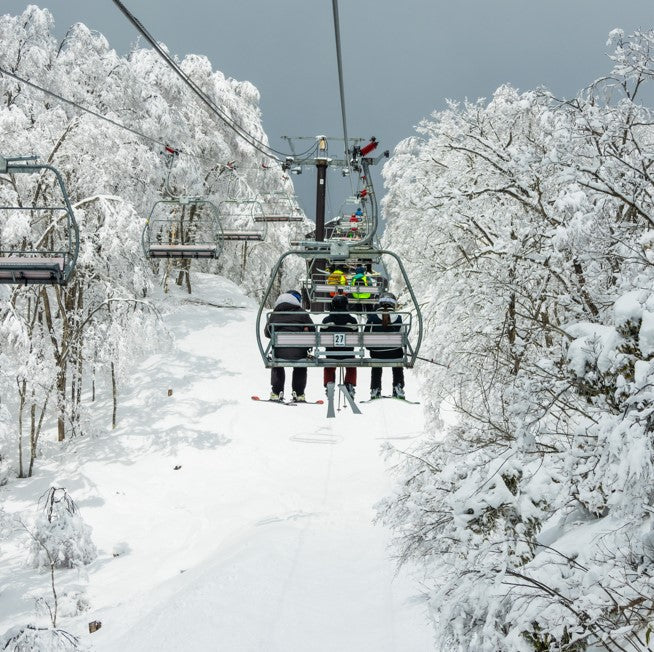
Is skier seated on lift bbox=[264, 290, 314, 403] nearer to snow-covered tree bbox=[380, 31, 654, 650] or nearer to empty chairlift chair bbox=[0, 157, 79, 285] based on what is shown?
snow-covered tree bbox=[380, 31, 654, 650]

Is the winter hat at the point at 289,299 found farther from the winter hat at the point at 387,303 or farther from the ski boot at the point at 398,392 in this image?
the ski boot at the point at 398,392

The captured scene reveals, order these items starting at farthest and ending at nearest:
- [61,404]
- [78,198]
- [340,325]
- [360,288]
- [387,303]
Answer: [78,198]
[61,404]
[360,288]
[387,303]
[340,325]

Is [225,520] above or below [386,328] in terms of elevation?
below

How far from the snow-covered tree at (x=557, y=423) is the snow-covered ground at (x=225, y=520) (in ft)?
10.5

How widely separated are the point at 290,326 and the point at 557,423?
388cm

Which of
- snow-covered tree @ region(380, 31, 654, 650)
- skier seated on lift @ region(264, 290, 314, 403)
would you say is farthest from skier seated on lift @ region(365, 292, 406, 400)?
snow-covered tree @ region(380, 31, 654, 650)

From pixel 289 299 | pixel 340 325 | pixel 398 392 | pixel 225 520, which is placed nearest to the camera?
pixel 340 325

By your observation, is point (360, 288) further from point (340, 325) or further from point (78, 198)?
point (78, 198)

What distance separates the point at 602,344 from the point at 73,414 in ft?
49.9

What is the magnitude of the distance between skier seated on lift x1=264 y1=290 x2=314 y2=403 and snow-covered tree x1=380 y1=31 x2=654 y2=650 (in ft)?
8.13

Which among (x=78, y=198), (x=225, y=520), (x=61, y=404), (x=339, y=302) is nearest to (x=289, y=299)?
(x=339, y=302)

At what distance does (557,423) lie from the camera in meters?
8.03

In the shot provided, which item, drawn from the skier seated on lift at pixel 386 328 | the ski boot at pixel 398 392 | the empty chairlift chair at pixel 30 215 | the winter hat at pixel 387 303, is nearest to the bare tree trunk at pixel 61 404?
the empty chairlift chair at pixel 30 215

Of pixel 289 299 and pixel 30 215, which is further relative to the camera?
pixel 30 215
